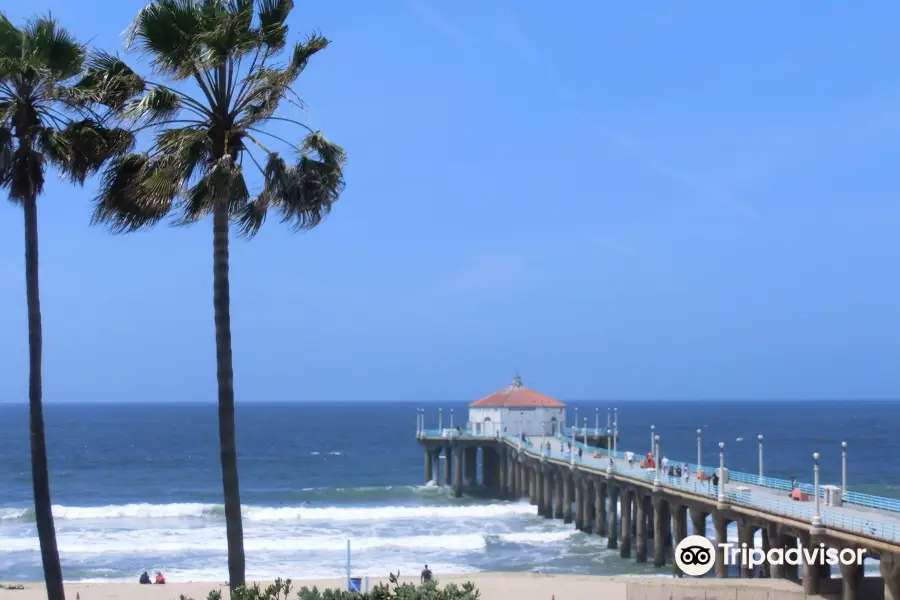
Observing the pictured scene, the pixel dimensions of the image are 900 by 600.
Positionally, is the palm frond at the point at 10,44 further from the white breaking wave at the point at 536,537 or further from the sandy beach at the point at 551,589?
the white breaking wave at the point at 536,537

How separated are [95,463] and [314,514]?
4533 cm

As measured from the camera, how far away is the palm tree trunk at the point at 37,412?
12.9 m

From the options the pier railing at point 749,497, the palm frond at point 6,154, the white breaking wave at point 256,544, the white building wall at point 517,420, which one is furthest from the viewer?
the white building wall at point 517,420

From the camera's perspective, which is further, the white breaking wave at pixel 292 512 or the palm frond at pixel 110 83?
the white breaking wave at pixel 292 512

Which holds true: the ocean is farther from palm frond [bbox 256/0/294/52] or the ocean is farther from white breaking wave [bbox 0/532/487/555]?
palm frond [bbox 256/0/294/52]

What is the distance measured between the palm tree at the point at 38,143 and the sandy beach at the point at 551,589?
38.3 feet

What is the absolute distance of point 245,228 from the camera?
1297 centimetres

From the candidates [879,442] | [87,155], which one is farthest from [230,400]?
[879,442]

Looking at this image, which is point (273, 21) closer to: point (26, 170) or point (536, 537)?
point (26, 170)

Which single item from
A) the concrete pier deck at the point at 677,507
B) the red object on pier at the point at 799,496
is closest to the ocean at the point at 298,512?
the concrete pier deck at the point at 677,507

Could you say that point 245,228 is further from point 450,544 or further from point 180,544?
point 180,544

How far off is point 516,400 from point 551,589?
35898 mm

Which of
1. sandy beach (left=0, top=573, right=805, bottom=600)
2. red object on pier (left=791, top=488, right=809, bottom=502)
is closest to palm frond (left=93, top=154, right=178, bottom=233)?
sandy beach (left=0, top=573, right=805, bottom=600)

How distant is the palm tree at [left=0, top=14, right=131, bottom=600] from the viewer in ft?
40.7
